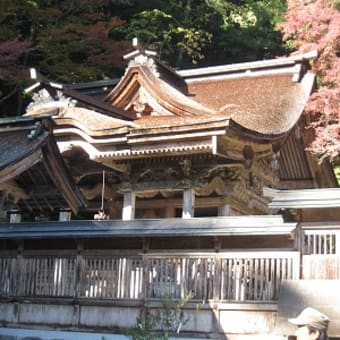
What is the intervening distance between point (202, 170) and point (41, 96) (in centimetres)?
474

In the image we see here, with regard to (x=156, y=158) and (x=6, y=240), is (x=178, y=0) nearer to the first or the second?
(x=156, y=158)

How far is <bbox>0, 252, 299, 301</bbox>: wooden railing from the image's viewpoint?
9.91 meters

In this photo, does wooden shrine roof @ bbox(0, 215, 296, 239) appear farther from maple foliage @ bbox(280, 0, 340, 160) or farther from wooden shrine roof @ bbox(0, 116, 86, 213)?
maple foliage @ bbox(280, 0, 340, 160)

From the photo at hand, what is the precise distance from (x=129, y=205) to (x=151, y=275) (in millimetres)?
3309

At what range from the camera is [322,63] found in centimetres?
1659

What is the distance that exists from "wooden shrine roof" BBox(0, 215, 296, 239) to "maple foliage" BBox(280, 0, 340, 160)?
5450 millimetres

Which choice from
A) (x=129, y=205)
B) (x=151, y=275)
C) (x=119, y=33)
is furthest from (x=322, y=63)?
(x=119, y=33)

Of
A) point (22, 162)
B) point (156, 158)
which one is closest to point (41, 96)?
point (156, 158)

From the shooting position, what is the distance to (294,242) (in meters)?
9.73

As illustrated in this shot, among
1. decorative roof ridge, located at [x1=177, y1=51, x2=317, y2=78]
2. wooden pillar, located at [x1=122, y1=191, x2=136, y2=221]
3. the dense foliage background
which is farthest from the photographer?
the dense foliage background

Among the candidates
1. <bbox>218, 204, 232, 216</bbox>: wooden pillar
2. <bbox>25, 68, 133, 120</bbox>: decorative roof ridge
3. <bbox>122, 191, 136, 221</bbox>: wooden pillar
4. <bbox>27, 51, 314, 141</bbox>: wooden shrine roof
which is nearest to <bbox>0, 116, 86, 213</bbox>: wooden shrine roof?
<bbox>27, 51, 314, 141</bbox>: wooden shrine roof

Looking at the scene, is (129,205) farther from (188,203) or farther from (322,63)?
(322,63)

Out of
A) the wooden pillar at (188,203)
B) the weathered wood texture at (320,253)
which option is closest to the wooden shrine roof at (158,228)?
the weathered wood texture at (320,253)

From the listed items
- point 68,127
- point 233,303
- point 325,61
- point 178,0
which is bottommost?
point 233,303
